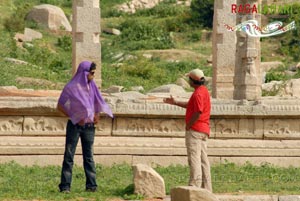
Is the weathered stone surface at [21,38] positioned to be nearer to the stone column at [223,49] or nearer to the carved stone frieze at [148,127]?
the stone column at [223,49]

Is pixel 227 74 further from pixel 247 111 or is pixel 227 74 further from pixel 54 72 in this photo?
pixel 54 72

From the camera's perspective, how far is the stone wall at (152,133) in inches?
535

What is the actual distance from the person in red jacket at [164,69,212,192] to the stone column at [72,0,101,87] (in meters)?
7.75

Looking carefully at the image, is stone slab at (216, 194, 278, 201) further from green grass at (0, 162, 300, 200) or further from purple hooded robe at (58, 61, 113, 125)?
purple hooded robe at (58, 61, 113, 125)

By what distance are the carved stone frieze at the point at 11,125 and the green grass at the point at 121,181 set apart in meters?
0.52

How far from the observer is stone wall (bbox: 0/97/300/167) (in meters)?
13.6

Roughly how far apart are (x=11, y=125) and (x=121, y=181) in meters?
2.22

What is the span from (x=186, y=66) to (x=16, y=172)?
17087mm

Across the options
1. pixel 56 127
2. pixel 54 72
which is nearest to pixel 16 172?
pixel 56 127

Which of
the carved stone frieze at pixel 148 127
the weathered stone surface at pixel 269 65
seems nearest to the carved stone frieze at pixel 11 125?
the carved stone frieze at pixel 148 127

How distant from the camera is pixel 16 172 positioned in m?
12.8

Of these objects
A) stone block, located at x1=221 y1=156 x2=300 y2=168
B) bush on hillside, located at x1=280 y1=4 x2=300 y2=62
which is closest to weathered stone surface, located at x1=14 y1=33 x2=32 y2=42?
bush on hillside, located at x1=280 y1=4 x2=300 y2=62

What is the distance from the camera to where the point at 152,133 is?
14055 millimetres

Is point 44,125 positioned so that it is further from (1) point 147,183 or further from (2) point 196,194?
(2) point 196,194
